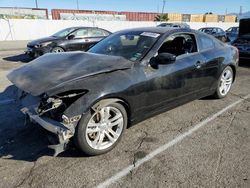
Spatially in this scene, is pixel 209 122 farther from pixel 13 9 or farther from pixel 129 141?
pixel 13 9

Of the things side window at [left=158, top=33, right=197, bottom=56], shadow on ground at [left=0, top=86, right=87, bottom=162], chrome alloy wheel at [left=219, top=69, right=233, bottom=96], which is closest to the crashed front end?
shadow on ground at [left=0, top=86, right=87, bottom=162]

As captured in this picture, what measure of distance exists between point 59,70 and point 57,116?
701mm

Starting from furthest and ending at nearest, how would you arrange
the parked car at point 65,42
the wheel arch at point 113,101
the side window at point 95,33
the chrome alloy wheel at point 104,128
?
the side window at point 95,33
the parked car at point 65,42
the chrome alloy wheel at point 104,128
the wheel arch at point 113,101

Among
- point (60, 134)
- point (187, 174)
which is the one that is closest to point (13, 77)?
point (60, 134)

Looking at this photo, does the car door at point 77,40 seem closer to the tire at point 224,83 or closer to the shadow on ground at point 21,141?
the shadow on ground at point 21,141

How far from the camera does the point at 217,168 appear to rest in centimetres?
307

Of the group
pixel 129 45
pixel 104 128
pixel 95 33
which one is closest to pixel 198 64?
pixel 129 45

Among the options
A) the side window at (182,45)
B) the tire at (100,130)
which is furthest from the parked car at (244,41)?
the tire at (100,130)

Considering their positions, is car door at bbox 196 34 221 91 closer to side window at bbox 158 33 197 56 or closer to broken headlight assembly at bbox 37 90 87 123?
side window at bbox 158 33 197 56

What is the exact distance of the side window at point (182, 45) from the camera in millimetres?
4605

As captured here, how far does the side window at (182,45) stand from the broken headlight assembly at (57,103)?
215 cm

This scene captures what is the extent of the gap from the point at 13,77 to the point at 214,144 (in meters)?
3.01

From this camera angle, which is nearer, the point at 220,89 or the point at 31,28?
the point at 220,89

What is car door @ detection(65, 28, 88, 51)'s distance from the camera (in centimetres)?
1066
